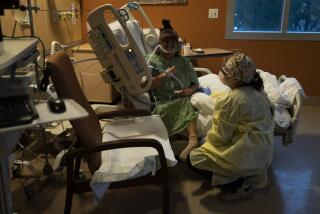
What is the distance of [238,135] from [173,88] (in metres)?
0.75

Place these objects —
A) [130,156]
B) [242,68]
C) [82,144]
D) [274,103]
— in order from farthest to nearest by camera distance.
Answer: [274,103]
[242,68]
[130,156]
[82,144]

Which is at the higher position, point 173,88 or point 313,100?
point 173,88

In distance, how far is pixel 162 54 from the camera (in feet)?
8.18

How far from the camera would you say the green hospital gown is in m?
2.37

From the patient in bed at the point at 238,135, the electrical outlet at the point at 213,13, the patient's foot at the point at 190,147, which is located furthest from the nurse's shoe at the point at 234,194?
the electrical outlet at the point at 213,13

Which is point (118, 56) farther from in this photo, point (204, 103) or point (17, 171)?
point (17, 171)

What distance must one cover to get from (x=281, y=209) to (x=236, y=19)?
273 centimetres

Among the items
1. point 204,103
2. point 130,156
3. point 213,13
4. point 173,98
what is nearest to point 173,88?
point 173,98

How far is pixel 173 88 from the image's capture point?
249cm

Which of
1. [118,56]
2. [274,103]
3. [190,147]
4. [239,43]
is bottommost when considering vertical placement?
[190,147]

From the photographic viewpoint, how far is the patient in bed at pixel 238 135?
1880mm

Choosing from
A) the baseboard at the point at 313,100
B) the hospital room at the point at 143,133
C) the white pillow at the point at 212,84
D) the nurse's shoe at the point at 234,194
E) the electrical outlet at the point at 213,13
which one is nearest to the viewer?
the hospital room at the point at 143,133

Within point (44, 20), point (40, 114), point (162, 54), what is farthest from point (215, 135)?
point (44, 20)

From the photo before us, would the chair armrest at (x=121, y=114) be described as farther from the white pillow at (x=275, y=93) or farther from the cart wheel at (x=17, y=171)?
the white pillow at (x=275, y=93)
